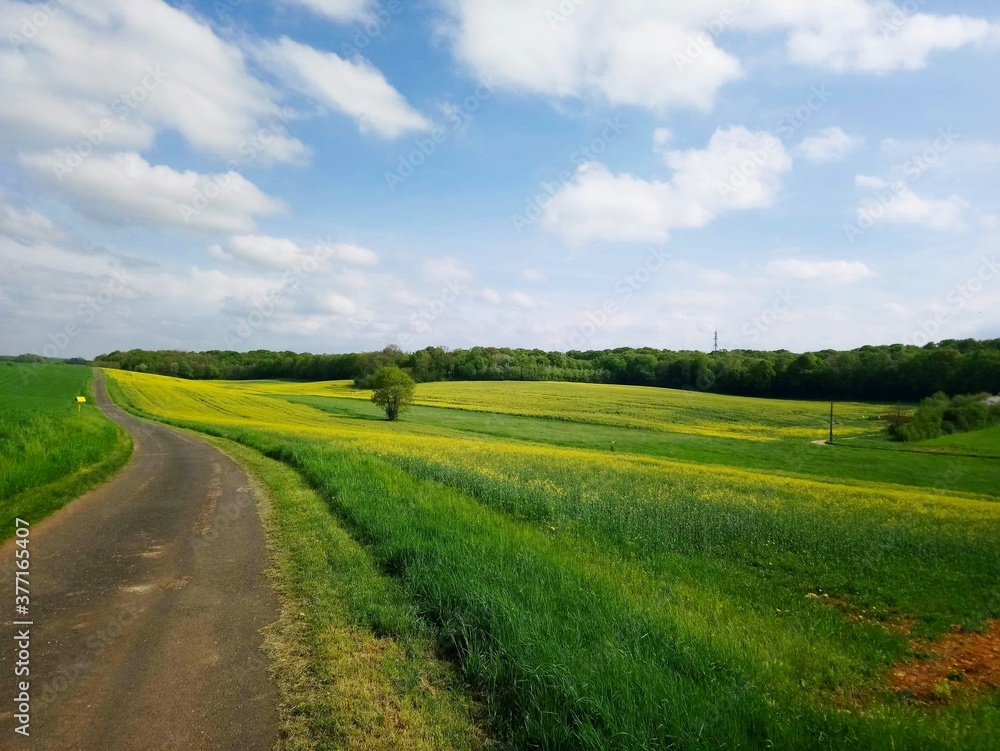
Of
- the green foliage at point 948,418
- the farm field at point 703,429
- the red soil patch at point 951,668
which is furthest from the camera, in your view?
the green foliage at point 948,418

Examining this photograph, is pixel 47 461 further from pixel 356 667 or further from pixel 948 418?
pixel 948 418

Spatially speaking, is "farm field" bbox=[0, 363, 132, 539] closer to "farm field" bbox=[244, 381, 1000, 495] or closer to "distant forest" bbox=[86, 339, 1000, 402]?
"farm field" bbox=[244, 381, 1000, 495]

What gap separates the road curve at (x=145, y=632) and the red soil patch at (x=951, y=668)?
23.6 ft

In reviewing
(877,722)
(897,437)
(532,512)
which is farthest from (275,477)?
(897,437)

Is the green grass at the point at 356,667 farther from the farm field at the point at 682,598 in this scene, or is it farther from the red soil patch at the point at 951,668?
the red soil patch at the point at 951,668

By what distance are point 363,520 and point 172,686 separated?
462cm

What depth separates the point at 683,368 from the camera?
10219 centimetres

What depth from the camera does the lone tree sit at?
51.4 m

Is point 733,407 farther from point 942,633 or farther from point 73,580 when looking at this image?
point 73,580

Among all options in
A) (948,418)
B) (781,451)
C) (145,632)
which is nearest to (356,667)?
(145,632)

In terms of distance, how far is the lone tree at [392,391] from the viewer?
51.4m

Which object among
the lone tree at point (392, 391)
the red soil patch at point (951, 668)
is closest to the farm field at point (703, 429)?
the lone tree at point (392, 391)

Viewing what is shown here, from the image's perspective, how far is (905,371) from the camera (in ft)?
245

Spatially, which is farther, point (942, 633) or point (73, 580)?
point (942, 633)
